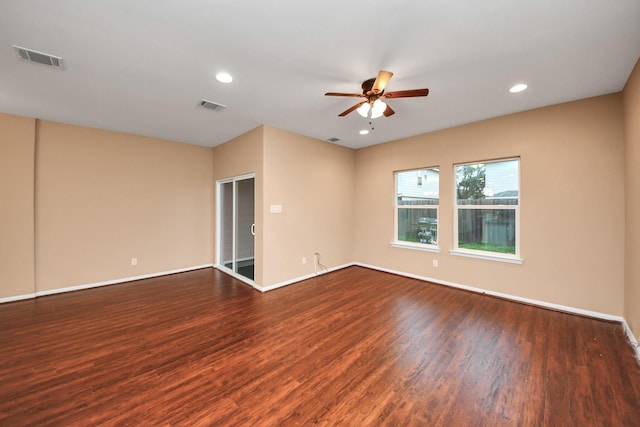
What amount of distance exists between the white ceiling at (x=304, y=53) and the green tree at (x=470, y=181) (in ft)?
3.03

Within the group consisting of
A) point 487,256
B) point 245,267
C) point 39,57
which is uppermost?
point 39,57

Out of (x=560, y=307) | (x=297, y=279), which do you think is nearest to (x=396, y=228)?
(x=297, y=279)

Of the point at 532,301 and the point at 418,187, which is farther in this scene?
the point at 418,187

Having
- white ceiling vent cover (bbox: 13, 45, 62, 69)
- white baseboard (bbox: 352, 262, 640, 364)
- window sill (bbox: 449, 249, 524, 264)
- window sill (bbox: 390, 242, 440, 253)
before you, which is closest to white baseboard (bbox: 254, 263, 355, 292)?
window sill (bbox: 390, 242, 440, 253)

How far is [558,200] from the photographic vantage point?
327 centimetres

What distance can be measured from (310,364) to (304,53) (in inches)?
109

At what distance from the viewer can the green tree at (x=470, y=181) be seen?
3992 millimetres

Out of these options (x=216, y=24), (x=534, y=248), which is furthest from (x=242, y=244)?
(x=534, y=248)

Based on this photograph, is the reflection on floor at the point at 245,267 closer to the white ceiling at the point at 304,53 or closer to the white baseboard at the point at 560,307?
the white ceiling at the point at 304,53

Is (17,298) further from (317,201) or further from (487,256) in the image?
(487,256)

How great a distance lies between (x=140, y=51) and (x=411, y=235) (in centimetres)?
478

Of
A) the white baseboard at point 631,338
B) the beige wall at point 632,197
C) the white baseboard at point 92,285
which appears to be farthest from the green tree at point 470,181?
the white baseboard at point 92,285

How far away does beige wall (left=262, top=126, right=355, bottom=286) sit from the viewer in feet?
13.6

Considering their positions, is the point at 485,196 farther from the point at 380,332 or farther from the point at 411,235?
the point at 380,332
